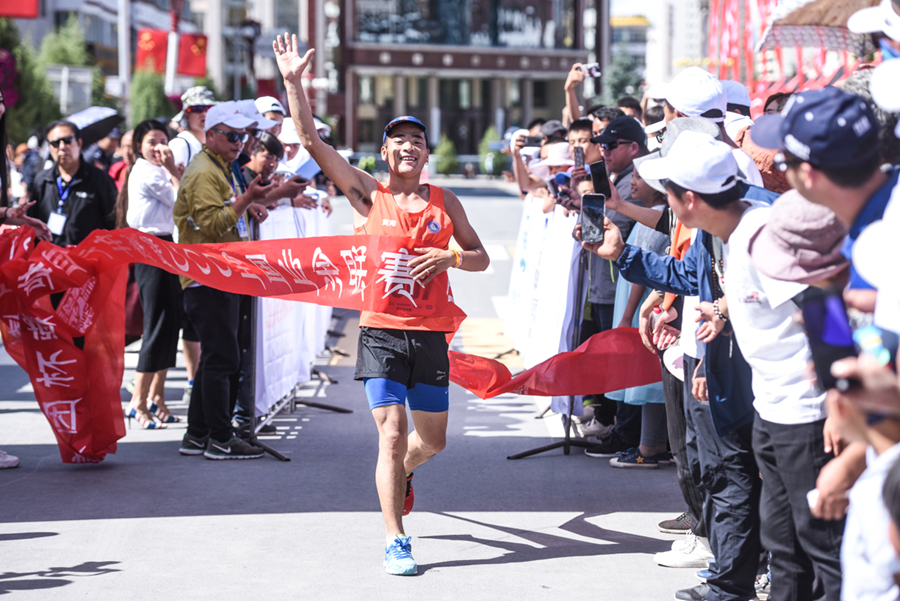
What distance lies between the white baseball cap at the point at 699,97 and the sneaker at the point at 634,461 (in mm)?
2638

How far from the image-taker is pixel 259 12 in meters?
118

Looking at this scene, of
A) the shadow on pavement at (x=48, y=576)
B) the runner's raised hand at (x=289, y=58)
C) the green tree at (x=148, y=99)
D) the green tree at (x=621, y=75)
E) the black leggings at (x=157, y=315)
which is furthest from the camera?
the green tree at (x=621, y=75)

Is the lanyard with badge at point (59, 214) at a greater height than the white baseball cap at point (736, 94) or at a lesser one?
lesser

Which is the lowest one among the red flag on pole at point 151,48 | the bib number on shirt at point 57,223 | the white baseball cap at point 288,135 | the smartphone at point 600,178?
the bib number on shirt at point 57,223

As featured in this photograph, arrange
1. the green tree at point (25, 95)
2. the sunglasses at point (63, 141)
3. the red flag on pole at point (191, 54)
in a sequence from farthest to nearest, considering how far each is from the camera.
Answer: the red flag on pole at point (191, 54), the green tree at point (25, 95), the sunglasses at point (63, 141)

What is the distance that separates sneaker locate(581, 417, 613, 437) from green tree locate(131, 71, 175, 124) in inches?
1676

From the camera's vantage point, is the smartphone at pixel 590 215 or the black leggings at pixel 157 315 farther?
the black leggings at pixel 157 315

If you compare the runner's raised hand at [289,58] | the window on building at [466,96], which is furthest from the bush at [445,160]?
Answer: the runner's raised hand at [289,58]

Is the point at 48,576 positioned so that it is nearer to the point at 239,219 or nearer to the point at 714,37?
the point at 239,219

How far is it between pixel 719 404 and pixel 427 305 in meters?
1.61

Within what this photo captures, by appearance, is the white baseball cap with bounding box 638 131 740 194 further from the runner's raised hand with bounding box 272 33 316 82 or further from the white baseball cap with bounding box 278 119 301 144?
the white baseball cap with bounding box 278 119 301 144

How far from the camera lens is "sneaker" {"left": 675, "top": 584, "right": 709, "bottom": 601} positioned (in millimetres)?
4602

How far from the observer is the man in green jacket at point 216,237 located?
6898 millimetres

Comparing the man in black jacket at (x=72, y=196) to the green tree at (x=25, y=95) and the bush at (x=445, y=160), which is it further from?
the bush at (x=445, y=160)
